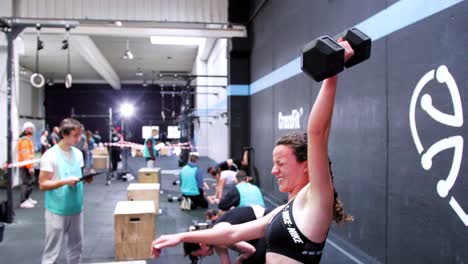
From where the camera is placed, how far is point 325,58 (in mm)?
883

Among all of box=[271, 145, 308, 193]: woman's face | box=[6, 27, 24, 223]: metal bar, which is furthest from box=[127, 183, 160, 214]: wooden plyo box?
box=[271, 145, 308, 193]: woman's face

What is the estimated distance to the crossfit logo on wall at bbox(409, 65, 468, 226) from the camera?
253 centimetres

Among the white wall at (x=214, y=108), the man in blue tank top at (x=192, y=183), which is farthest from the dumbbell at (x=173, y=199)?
the white wall at (x=214, y=108)

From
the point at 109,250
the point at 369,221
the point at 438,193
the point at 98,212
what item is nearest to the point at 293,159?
the point at 438,193

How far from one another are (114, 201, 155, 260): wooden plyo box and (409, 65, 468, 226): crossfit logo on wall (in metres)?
2.57

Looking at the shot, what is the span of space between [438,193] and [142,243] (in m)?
2.78

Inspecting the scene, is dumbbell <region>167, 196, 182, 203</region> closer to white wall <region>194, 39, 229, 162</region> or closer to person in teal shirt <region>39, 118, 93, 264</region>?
white wall <region>194, 39, 229, 162</region>

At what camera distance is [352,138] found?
13.6ft

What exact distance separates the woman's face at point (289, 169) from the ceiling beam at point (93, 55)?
10.5 m

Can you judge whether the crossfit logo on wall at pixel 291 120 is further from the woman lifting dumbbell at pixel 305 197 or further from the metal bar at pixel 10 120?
the woman lifting dumbbell at pixel 305 197

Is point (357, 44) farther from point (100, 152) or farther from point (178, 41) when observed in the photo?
point (100, 152)

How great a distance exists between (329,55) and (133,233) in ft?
11.7

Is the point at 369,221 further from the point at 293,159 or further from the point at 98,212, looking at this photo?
the point at 98,212

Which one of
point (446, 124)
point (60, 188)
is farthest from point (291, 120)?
point (60, 188)
